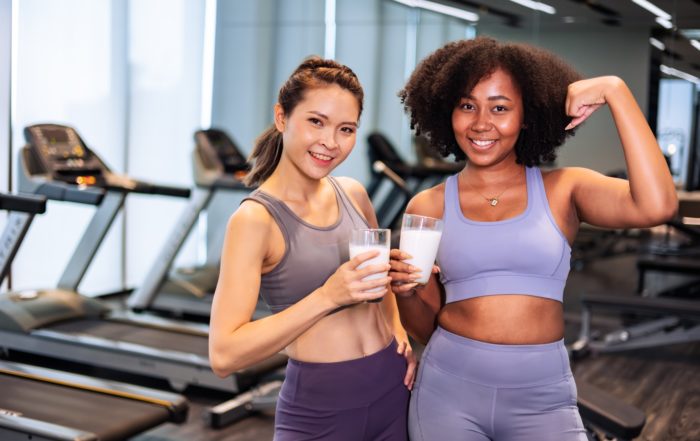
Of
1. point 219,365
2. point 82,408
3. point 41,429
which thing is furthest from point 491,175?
point 82,408

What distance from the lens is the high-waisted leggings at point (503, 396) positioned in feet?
5.26

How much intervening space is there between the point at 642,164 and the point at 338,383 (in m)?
0.77

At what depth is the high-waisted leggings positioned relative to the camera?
160cm

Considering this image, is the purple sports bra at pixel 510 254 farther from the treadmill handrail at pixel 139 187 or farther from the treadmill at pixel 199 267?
the treadmill at pixel 199 267

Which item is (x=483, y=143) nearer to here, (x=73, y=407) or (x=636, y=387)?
(x=73, y=407)

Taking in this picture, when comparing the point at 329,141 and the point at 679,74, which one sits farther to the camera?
the point at 679,74

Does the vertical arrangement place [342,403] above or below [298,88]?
below

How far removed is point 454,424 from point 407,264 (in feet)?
1.12

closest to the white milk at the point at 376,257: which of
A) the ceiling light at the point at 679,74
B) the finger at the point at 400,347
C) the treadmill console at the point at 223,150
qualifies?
the finger at the point at 400,347

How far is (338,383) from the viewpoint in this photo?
1.70 metres

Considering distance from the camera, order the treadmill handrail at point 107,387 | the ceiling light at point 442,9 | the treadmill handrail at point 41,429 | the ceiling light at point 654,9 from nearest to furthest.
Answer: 1. the treadmill handrail at point 41,429
2. the treadmill handrail at point 107,387
3. the ceiling light at point 654,9
4. the ceiling light at point 442,9

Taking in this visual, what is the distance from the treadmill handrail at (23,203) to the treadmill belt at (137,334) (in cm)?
102

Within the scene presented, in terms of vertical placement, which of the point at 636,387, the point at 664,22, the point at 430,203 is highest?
the point at 664,22

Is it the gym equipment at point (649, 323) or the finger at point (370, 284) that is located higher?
the finger at point (370, 284)
